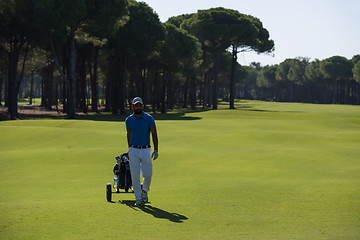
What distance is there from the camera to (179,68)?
73.4 meters

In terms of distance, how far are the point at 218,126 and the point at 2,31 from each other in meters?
25.3

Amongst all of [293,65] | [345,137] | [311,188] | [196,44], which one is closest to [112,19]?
[196,44]

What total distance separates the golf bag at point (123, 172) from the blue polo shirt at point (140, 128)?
3.95ft

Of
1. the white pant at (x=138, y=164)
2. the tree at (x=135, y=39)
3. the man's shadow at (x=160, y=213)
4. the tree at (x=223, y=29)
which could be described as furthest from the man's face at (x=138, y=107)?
the tree at (x=223, y=29)

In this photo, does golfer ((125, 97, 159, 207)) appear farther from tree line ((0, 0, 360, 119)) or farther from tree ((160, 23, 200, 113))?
tree ((160, 23, 200, 113))

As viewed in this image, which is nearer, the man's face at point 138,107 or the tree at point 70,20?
the man's face at point 138,107

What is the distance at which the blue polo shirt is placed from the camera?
10.8 meters

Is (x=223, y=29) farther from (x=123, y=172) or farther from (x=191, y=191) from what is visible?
(x=123, y=172)

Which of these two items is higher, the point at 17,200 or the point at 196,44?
the point at 196,44

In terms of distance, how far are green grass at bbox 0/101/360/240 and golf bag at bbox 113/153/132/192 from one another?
452 millimetres

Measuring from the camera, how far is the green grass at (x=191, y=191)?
8.85m

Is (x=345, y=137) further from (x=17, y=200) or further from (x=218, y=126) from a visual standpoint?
(x=17, y=200)

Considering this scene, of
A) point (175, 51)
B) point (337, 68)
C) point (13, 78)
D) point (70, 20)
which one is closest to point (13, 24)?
point (13, 78)

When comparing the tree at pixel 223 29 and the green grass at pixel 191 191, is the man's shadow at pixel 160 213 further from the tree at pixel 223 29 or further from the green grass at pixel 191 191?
the tree at pixel 223 29
